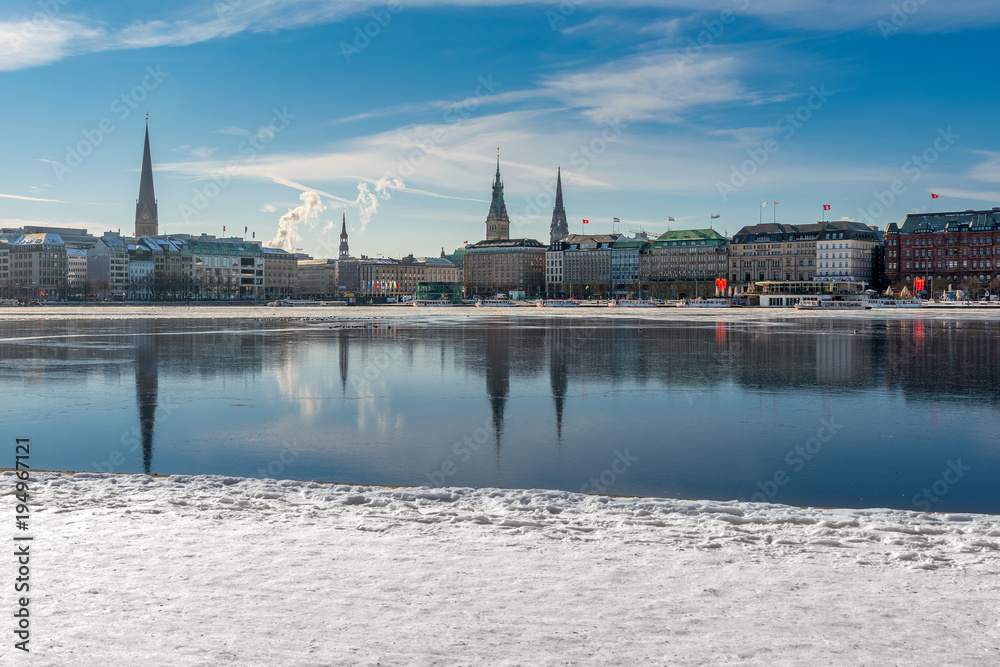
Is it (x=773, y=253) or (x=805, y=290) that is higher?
(x=773, y=253)

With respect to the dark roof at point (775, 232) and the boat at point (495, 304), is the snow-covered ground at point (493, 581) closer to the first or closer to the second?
the boat at point (495, 304)

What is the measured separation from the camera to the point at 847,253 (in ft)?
560

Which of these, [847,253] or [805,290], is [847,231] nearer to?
[847,253]

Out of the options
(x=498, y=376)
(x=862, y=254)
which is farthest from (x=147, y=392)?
(x=862, y=254)

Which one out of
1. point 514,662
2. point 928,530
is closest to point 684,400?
point 928,530

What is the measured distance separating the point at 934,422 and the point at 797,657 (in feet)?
35.5

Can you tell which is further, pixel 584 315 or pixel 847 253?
pixel 847 253

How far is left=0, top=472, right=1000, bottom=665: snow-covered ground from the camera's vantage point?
5.21m

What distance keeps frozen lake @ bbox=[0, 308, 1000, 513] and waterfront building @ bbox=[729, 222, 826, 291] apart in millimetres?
154923

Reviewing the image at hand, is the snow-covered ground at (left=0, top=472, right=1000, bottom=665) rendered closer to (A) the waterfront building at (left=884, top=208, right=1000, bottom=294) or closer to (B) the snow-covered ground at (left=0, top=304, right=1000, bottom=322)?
(B) the snow-covered ground at (left=0, top=304, right=1000, bottom=322)

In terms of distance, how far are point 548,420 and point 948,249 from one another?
162315mm

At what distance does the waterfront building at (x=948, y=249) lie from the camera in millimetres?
147750

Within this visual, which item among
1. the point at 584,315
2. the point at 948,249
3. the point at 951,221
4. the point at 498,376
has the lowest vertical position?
the point at 498,376

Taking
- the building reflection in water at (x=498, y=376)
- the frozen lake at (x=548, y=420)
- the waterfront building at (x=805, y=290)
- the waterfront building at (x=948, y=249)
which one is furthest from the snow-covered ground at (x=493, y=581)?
the waterfront building at (x=948, y=249)
